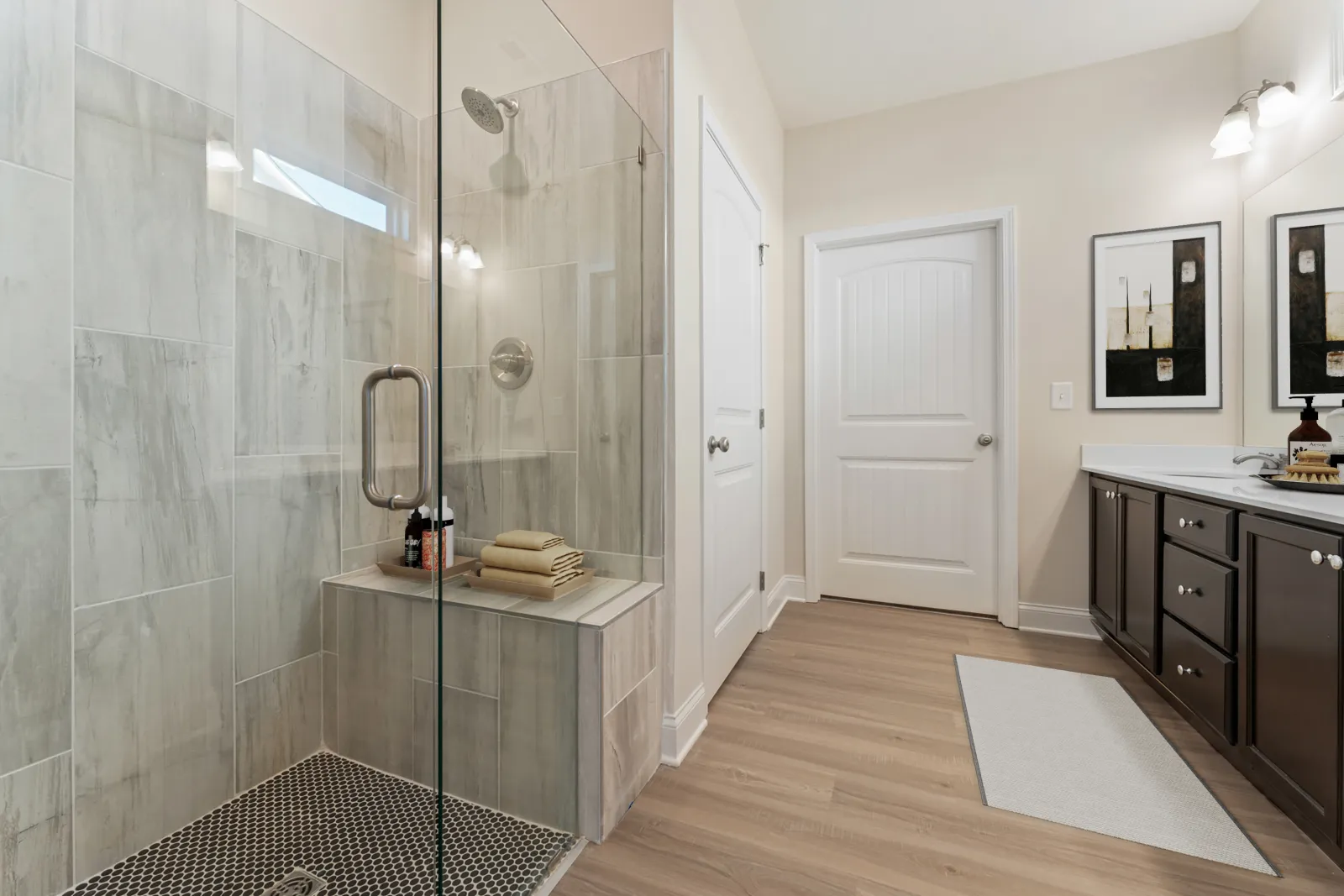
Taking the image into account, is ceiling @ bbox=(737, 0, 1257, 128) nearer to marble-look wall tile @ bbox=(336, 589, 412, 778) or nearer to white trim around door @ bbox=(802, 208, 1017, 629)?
white trim around door @ bbox=(802, 208, 1017, 629)

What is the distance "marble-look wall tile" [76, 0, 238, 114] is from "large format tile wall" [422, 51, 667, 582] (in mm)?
557

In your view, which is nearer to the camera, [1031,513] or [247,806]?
[247,806]

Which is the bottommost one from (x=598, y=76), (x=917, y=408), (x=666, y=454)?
(x=666, y=454)

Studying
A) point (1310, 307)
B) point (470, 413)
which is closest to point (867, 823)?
point (470, 413)

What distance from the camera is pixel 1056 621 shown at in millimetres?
2631

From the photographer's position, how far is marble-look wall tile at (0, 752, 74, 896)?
3.51 feet

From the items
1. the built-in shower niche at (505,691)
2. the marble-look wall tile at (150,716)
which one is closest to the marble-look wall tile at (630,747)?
the built-in shower niche at (505,691)

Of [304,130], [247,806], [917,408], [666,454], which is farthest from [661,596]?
[917,408]

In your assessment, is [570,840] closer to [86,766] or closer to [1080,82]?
[86,766]

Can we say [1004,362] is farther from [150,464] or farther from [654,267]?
[150,464]

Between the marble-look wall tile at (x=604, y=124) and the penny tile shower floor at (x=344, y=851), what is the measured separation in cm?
157

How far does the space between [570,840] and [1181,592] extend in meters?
1.94

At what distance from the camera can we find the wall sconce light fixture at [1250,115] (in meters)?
2.04

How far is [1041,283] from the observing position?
2.63m
